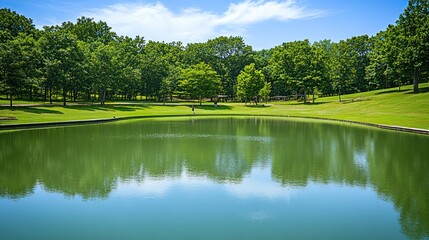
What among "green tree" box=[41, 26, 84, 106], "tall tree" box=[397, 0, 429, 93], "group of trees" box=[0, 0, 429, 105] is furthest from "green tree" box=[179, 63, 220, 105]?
"tall tree" box=[397, 0, 429, 93]

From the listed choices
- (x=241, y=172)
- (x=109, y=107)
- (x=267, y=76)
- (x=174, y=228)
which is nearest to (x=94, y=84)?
(x=109, y=107)

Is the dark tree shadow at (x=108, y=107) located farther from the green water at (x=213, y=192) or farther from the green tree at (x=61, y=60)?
the green water at (x=213, y=192)

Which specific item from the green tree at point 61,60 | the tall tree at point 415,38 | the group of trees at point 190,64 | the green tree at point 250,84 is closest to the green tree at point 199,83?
the group of trees at point 190,64

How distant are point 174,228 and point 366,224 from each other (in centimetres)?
472

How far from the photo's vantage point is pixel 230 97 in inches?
3804

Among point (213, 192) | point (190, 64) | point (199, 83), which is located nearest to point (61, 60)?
point (199, 83)

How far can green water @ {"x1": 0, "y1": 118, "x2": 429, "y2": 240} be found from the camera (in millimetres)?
8203

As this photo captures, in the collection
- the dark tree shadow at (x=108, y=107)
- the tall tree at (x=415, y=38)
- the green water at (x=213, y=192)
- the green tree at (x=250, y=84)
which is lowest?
the green water at (x=213, y=192)

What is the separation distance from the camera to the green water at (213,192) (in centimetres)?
820

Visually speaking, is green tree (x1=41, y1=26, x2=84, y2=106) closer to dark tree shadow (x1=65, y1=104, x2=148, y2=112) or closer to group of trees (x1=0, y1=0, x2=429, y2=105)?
group of trees (x1=0, y1=0, x2=429, y2=105)

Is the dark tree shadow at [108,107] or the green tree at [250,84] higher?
the green tree at [250,84]

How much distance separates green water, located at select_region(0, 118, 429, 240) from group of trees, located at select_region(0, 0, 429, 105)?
116ft

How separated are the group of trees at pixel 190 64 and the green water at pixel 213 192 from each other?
1389 inches

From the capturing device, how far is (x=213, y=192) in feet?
37.0
